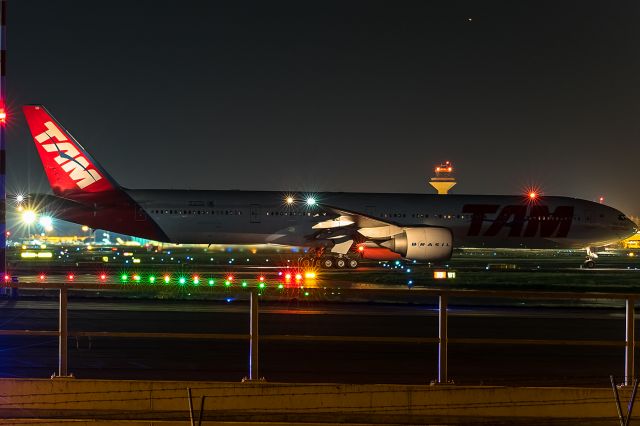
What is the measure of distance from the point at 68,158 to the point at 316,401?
3498 cm

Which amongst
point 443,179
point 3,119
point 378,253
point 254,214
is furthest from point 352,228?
point 443,179

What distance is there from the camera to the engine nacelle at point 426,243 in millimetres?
39219

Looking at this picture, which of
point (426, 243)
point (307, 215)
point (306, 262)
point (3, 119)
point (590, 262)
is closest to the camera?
point (3, 119)

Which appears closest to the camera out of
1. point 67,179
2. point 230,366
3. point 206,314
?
point 230,366

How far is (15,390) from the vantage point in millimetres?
9320

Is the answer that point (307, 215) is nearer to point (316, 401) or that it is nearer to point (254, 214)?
point (254, 214)

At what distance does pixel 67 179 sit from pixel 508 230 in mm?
20283

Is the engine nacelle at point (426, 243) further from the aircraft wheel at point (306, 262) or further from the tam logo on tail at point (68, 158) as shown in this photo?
the tam logo on tail at point (68, 158)

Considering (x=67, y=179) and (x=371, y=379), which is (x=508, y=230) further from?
(x=371, y=379)

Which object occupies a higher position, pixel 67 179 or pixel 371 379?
pixel 67 179

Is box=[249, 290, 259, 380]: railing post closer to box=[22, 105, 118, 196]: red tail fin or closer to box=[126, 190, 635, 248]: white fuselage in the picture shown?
box=[126, 190, 635, 248]: white fuselage

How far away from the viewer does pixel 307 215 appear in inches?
1729

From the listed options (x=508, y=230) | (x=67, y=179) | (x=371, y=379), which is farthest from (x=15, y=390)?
(x=508, y=230)

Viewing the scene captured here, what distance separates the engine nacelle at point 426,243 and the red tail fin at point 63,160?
13.4 m
